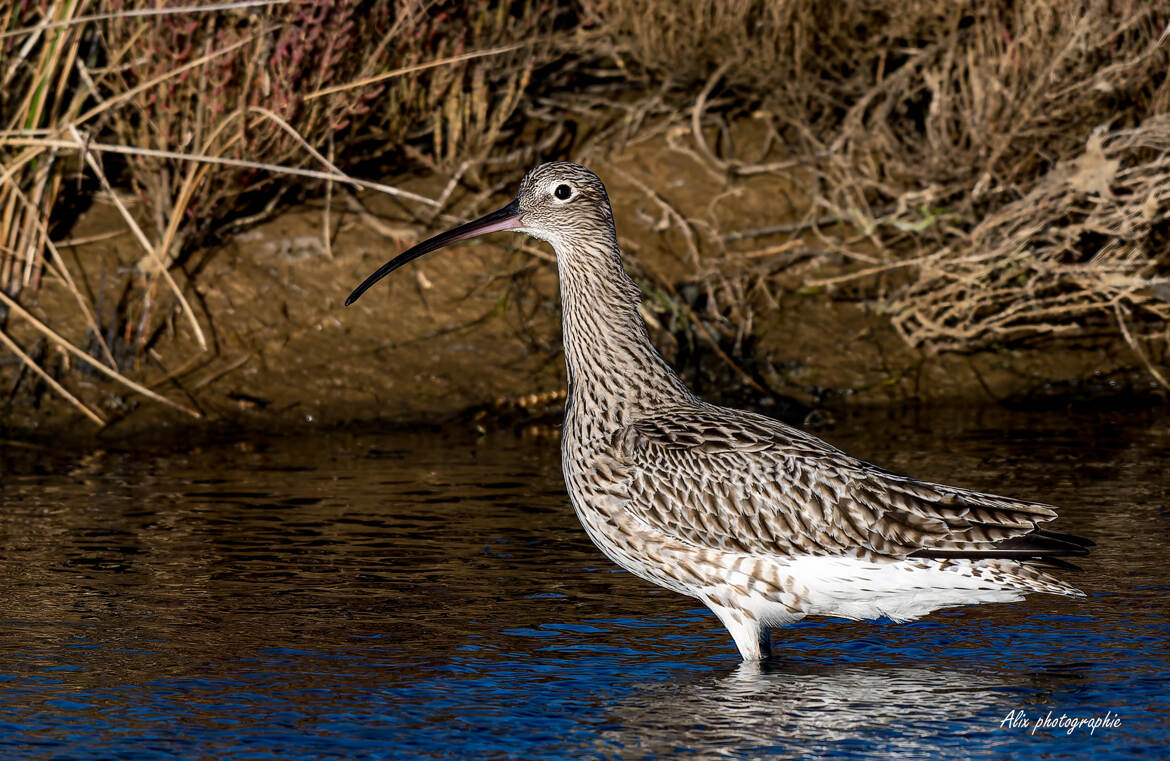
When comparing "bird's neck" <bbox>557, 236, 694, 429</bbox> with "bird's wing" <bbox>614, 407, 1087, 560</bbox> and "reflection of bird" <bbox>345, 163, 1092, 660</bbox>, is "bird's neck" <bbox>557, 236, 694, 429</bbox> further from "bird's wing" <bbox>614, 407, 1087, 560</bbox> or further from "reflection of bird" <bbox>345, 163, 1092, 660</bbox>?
"bird's wing" <bbox>614, 407, 1087, 560</bbox>

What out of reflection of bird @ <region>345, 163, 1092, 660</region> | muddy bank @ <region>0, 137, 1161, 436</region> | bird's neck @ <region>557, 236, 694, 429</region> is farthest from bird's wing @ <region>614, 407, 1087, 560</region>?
muddy bank @ <region>0, 137, 1161, 436</region>

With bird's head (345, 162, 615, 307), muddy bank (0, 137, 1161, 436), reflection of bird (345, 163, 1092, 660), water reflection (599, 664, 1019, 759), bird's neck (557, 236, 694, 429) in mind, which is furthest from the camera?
muddy bank (0, 137, 1161, 436)

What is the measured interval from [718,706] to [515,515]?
106 inches

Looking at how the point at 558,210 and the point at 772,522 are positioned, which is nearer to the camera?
the point at 772,522

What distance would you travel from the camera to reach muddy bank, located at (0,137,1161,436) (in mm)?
9828

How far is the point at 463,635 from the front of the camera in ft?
20.5

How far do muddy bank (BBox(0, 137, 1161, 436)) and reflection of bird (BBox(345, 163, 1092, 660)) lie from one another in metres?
3.69

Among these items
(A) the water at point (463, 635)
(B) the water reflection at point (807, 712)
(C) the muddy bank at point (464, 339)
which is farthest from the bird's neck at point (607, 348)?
(C) the muddy bank at point (464, 339)

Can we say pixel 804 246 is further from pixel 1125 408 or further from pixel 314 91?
pixel 314 91

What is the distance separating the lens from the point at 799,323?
424 inches

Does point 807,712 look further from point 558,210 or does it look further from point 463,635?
point 558,210

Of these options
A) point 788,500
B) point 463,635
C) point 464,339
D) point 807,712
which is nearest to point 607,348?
point 788,500

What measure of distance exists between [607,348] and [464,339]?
3982 mm

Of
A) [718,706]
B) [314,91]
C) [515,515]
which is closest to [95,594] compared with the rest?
[515,515]
